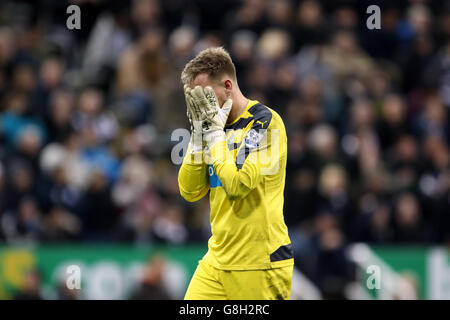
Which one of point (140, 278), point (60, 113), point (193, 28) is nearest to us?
point (140, 278)

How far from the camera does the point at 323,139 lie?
432 inches

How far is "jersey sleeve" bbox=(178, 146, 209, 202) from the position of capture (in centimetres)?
511

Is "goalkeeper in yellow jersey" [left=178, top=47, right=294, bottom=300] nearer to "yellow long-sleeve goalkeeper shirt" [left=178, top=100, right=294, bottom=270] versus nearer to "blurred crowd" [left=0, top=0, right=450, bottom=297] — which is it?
"yellow long-sleeve goalkeeper shirt" [left=178, top=100, right=294, bottom=270]

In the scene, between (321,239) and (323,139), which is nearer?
(321,239)

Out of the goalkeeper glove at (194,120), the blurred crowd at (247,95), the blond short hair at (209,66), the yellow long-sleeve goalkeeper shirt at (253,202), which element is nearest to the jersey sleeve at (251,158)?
the yellow long-sleeve goalkeeper shirt at (253,202)

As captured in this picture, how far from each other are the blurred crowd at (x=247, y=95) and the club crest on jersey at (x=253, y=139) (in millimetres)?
5142

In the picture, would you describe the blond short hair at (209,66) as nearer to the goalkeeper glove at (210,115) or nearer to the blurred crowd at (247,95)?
the goalkeeper glove at (210,115)

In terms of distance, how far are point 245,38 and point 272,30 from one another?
0.60 meters

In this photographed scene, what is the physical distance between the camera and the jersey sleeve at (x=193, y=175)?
511 centimetres

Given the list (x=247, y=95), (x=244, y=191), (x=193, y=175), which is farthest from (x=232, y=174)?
(x=247, y=95)

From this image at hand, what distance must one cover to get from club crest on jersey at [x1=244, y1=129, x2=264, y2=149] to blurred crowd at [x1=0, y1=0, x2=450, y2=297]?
5142mm

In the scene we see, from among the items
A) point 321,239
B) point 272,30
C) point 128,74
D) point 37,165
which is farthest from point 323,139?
point 37,165

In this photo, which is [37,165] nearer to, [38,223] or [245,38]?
[38,223]

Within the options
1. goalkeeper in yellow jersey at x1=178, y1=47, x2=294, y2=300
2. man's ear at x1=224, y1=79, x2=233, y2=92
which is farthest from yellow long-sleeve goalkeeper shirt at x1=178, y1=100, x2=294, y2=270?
man's ear at x1=224, y1=79, x2=233, y2=92
